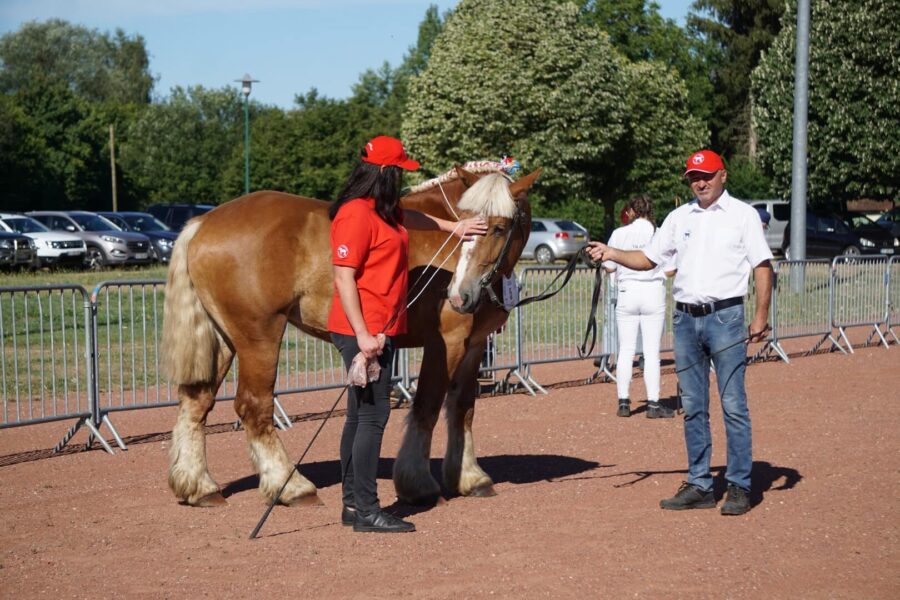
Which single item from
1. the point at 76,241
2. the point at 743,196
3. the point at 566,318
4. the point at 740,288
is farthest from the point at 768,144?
the point at 740,288

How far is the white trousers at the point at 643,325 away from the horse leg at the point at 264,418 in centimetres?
497

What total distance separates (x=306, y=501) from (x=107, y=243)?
87.7 ft

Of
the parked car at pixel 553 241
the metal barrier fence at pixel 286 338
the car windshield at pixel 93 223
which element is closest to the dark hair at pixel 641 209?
the metal barrier fence at pixel 286 338

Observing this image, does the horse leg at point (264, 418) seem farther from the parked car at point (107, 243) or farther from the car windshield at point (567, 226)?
the car windshield at point (567, 226)

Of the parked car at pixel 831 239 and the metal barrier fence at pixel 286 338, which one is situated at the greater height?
the parked car at pixel 831 239

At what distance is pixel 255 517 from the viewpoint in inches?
271

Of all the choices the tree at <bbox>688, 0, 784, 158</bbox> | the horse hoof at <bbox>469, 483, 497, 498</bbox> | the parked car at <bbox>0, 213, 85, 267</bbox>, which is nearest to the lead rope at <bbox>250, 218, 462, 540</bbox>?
the horse hoof at <bbox>469, 483, 497, 498</bbox>

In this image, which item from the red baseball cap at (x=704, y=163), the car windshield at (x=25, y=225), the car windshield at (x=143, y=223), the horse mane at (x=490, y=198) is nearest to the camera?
the horse mane at (x=490, y=198)

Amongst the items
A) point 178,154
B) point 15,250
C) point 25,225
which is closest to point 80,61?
point 178,154

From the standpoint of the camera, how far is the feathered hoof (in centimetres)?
711

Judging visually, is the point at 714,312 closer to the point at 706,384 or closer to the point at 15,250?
the point at 706,384

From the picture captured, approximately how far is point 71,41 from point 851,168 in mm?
62318

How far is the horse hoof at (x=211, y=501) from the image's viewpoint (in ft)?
23.5

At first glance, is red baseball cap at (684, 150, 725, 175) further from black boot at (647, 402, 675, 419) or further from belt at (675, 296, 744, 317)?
black boot at (647, 402, 675, 419)
